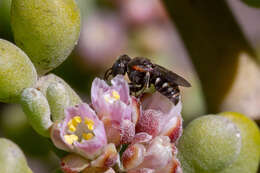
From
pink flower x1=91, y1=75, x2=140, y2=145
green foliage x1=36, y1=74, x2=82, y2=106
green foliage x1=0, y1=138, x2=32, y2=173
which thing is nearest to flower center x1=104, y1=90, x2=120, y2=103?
pink flower x1=91, y1=75, x2=140, y2=145

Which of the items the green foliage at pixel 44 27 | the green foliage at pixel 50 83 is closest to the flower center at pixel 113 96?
the green foliage at pixel 50 83

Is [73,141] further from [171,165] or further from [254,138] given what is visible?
[254,138]

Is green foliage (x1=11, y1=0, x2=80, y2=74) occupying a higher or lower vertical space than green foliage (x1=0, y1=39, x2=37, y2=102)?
higher

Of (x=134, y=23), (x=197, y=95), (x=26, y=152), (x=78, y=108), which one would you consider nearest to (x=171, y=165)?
(x=78, y=108)

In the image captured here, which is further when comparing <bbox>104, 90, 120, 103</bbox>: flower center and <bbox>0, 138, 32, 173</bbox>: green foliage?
<bbox>104, 90, 120, 103</bbox>: flower center

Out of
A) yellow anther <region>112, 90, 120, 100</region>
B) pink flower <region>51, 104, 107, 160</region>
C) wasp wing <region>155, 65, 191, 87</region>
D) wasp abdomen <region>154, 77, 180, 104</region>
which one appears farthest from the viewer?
wasp wing <region>155, 65, 191, 87</region>

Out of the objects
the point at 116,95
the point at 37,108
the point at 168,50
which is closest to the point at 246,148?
the point at 116,95

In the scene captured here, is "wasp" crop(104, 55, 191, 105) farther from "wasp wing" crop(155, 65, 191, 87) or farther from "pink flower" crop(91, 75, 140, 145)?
"pink flower" crop(91, 75, 140, 145)
